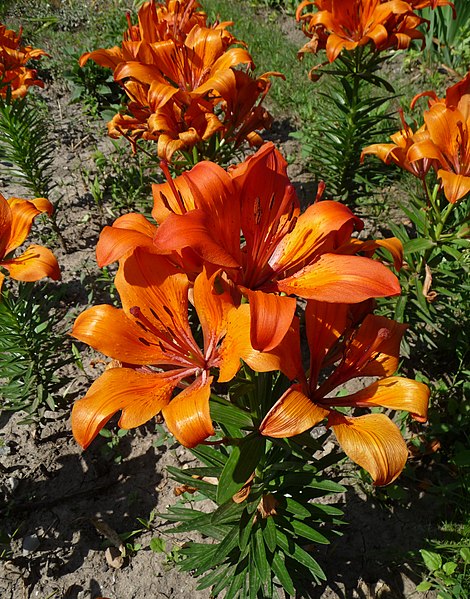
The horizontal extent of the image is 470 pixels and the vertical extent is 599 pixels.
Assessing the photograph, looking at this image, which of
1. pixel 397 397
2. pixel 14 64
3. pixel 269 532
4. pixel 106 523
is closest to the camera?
pixel 397 397

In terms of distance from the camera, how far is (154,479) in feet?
8.12

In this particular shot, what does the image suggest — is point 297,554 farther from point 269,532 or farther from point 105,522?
point 105,522

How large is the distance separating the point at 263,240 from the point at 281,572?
1217 millimetres

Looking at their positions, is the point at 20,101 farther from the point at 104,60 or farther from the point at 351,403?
the point at 351,403

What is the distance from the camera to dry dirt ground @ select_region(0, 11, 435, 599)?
2.14m

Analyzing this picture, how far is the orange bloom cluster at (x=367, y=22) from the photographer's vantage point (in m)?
2.36

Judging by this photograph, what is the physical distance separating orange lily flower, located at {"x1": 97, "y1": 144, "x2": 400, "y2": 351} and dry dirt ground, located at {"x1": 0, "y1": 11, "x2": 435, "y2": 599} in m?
1.28

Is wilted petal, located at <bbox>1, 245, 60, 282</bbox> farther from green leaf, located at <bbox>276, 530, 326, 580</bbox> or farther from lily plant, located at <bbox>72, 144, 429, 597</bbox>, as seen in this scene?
green leaf, located at <bbox>276, 530, 326, 580</bbox>

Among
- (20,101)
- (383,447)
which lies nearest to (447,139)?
(383,447)

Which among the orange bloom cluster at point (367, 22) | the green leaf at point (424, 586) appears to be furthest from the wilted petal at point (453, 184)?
the green leaf at point (424, 586)

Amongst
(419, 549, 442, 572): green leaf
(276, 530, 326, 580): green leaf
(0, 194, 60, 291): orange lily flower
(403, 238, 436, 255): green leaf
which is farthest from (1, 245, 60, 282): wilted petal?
(419, 549, 442, 572): green leaf

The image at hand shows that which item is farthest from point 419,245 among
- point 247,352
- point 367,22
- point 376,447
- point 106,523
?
point 106,523

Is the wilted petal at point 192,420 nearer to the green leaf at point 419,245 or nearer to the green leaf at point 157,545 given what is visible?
the green leaf at point 157,545

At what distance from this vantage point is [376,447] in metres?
1.01
